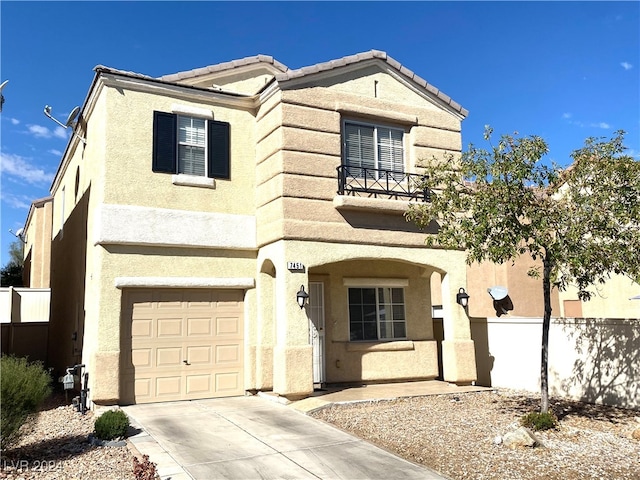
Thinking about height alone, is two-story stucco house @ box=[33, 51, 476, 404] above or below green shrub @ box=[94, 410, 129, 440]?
above

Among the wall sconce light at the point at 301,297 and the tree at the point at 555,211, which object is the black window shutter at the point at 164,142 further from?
the tree at the point at 555,211

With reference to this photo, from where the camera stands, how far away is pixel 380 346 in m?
13.6

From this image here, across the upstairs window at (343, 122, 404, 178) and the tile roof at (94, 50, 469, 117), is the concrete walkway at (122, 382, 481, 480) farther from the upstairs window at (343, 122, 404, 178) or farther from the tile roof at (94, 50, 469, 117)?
the tile roof at (94, 50, 469, 117)

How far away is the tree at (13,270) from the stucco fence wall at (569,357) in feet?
79.0

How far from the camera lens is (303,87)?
12539mm

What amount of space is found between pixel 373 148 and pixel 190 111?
4326 mm

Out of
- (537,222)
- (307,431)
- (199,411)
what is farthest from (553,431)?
(199,411)

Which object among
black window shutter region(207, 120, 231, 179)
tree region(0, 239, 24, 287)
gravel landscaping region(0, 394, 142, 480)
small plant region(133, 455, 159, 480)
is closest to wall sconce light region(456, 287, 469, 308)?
black window shutter region(207, 120, 231, 179)

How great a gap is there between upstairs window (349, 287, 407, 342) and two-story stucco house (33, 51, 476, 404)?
40 millimetres

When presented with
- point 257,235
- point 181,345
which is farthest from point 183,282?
point 257,235

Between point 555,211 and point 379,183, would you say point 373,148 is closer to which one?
point 379,183

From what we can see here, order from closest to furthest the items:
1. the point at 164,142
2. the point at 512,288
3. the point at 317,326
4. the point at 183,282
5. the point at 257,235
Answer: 1. the point at 183,282
2. the point at 164,142
3. the point at 257,235
4. the point at 317,326
5. the point at 512,288

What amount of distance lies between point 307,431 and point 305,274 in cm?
354

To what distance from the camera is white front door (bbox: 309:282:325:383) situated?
1330 centimetres
